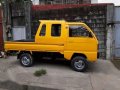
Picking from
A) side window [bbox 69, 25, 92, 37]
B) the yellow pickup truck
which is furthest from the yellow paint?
side window [bbox 69, 25, 92, 37]

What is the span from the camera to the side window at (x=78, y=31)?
34.6 feet

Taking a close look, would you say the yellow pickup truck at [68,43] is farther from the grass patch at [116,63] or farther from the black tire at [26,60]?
the grass patch at [116,63]

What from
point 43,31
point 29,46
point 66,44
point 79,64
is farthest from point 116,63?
point 29,46

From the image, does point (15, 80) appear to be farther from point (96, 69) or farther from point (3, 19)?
point (3, 19)

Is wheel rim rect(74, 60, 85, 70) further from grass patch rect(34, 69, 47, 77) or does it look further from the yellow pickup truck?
grass patch rect(34, 69, 47, 77)

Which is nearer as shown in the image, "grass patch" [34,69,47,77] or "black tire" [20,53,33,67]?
"grass patch" [34,69,47,77]

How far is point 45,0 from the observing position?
Result: 66.7 ft

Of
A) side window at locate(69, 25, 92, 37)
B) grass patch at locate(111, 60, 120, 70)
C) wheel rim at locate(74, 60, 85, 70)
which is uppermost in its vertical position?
side window at locate(69, 25, 92, 37)

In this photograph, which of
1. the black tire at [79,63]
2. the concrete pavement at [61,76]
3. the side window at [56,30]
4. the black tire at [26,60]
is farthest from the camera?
the black tire at [26,60]

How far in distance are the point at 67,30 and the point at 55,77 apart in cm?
208

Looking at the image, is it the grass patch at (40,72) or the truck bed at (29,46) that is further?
the truck bed at (29,46)

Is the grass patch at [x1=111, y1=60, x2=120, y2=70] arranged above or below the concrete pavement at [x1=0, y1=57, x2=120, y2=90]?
above

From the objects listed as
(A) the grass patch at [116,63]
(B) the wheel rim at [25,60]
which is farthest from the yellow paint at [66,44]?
(A) the grass patch at [116,63]

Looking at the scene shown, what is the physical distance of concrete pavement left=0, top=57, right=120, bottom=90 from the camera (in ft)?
29.3
